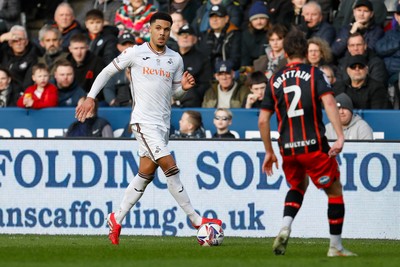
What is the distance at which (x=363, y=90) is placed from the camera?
56.7 feet

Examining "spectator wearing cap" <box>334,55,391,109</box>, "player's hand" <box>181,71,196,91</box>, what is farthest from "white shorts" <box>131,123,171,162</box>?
"spectator wearing cap" <box>334,55,391,109</box>

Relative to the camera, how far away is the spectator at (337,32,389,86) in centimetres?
1758

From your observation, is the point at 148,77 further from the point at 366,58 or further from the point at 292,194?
the point at 366,58

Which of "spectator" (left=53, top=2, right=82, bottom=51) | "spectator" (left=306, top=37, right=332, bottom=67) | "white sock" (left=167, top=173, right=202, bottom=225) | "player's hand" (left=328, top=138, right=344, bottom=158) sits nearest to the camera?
"player's hand" (left=328, top=138, right=344, bottom=158)

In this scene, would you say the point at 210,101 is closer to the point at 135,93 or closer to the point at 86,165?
the point at 86,165

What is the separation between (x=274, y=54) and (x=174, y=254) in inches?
298

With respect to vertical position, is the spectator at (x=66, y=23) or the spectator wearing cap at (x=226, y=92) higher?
the spectator at (x=66, y=23)

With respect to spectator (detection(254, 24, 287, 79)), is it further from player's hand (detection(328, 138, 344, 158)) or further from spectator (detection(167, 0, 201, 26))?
player's hand (detection(328, 138, 344, 158))

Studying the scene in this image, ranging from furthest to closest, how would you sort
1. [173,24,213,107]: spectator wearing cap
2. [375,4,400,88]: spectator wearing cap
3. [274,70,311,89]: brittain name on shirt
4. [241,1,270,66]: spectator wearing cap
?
[241,1,270,66]: spectator wearing cap, [173,24,213,107]: spectator wearing cap, [375,4,400,88]: spectator wearing cap, [274,70,311,89]: brittain name on shirt

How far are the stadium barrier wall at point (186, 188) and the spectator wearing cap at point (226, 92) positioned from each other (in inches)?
86.0

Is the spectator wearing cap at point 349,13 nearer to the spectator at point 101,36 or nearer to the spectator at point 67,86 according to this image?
the spectator at point 101,36

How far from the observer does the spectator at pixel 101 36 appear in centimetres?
1972

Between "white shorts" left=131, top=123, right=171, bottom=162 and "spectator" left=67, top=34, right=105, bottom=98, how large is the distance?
6.30 m

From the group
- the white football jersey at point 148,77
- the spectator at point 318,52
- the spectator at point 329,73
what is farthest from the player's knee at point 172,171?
the spectator at point 318,52
